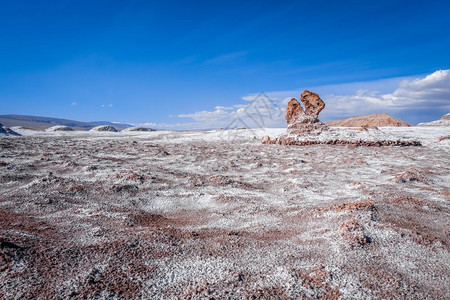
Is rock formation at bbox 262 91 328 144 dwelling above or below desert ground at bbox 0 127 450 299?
above

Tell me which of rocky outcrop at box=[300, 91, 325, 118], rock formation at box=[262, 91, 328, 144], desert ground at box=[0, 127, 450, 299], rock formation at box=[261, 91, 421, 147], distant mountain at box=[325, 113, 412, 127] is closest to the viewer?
desert ground at box=[0, 127, 450, 299]

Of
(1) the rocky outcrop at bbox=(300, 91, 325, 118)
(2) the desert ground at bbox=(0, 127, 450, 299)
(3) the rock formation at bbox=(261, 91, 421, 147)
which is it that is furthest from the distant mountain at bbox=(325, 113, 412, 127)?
(2) the desert ground at bbox=(0, 127, 450, 299)

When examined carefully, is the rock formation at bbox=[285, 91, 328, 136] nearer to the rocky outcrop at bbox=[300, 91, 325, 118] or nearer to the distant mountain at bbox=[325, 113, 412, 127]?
the rocky outcrop at bbox=[300, 91, 325, 118]

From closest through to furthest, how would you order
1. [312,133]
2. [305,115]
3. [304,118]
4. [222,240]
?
[222,240], [312,133], [304,118], [305,115]

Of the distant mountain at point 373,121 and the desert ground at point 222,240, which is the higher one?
the distant mountain at point 373,121

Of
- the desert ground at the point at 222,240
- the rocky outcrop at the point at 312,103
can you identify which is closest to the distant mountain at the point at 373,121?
the rocky outcrop at the point at 312,103

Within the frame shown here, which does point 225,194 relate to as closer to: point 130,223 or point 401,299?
point 130,223

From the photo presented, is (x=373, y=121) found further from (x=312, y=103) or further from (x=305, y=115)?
(x=305, y=115)

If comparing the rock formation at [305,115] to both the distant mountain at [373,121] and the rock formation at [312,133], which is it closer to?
the rock formation at [312,133]

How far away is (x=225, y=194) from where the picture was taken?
16.1 feet

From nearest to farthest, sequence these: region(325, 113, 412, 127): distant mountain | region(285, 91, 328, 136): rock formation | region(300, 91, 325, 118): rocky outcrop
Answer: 1. region(285, 91, 328, 136): rock formation
2. region(300, 91, 325, 118): rocky outcrop
3. region(325, 113, 412, 127): distant mountain

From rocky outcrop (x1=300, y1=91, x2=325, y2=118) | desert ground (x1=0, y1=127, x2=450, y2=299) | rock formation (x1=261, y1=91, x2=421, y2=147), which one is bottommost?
desert ground (x1=0, y1=127, x2=450, y2=299)

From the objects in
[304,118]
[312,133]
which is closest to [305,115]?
[304,118]

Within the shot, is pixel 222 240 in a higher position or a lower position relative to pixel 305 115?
lower
